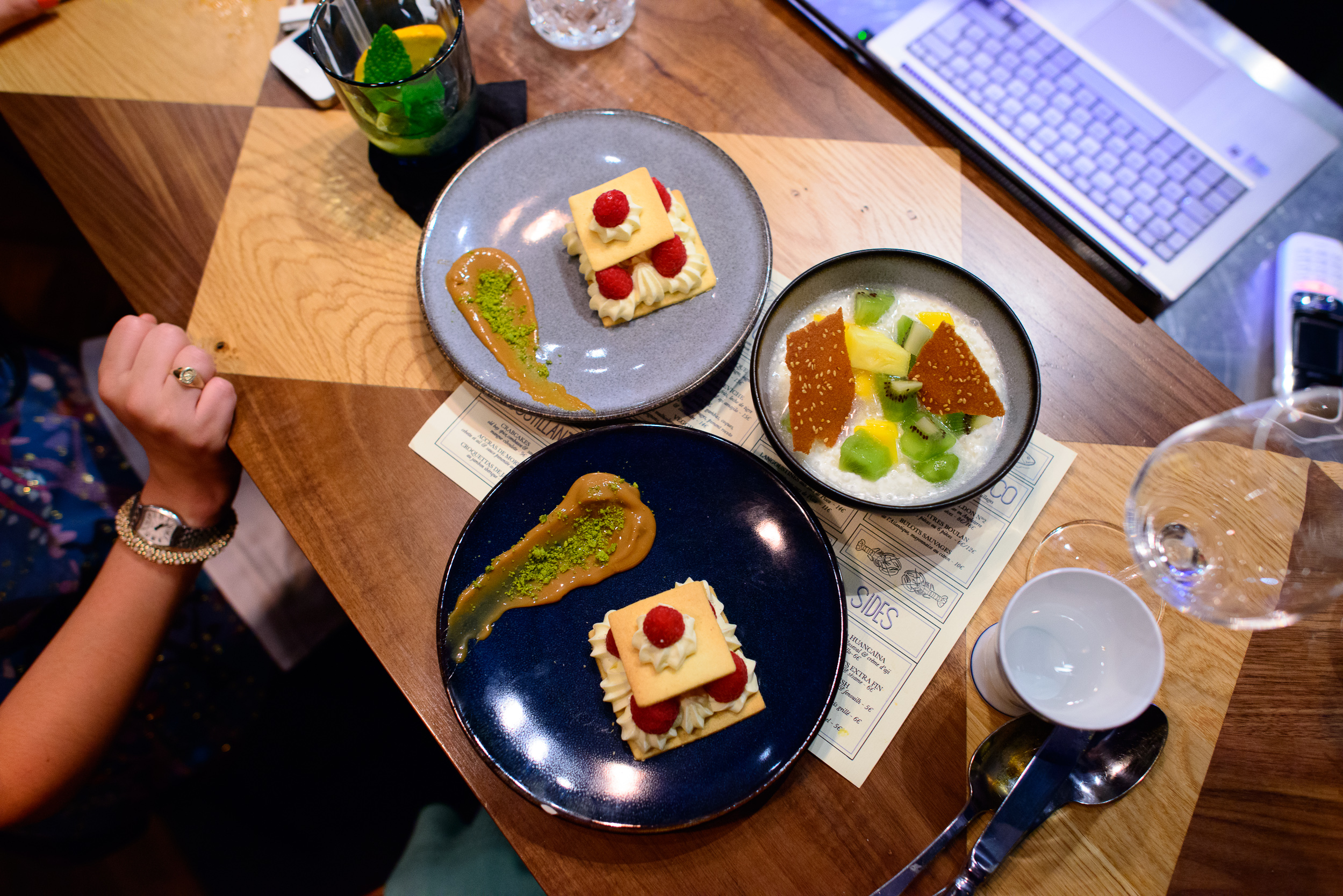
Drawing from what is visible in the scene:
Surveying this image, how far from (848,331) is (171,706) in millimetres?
1731

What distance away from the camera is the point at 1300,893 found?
1056mm

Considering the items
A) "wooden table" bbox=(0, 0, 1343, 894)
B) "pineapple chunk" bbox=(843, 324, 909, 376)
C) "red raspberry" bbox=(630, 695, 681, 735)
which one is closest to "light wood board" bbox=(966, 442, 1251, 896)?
"wooden table" bbox=(0, 0, 1343, 894)

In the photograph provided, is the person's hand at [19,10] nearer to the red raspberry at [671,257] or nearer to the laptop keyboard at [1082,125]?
the red raspberry at [671,257]

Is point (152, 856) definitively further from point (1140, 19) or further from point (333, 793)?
point (1140, 19)

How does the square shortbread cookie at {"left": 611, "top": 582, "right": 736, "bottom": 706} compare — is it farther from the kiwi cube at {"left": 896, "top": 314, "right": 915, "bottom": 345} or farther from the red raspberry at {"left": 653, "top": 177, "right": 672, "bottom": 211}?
the red raspberry at {"left": 653, "top": 177, "right": 672, "bottom": 211}

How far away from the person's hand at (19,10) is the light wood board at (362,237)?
58cm

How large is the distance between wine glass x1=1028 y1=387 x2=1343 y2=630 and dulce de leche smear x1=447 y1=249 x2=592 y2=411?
3.02 feet

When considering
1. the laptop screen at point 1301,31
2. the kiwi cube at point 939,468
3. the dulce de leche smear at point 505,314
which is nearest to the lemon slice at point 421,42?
the dulce de leche smear at point 505,314

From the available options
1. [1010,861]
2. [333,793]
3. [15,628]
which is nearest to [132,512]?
[15,628]

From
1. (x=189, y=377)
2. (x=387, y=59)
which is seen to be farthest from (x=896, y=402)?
(x=189, y=377)

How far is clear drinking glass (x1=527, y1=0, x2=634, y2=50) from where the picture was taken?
1.48 meters

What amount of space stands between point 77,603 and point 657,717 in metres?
1.32

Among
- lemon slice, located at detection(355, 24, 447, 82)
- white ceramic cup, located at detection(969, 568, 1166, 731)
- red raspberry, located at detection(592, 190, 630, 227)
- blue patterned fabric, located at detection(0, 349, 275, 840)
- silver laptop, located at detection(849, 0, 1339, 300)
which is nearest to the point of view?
white ceramic cup, located at detection(969, 568, 1166, 731)

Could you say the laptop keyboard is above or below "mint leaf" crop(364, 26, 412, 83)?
below
